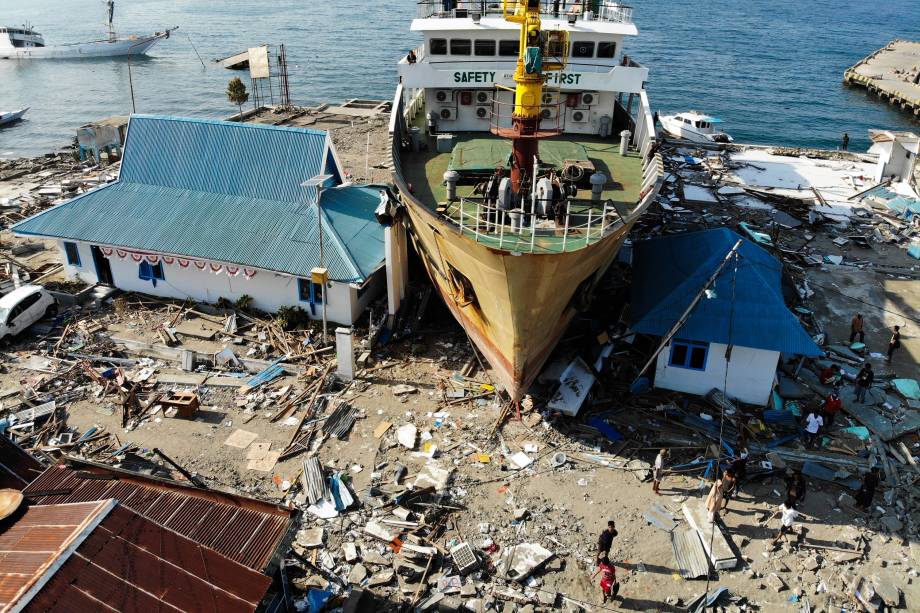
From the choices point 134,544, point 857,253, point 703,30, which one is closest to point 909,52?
point 703,30

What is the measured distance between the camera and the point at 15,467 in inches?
460

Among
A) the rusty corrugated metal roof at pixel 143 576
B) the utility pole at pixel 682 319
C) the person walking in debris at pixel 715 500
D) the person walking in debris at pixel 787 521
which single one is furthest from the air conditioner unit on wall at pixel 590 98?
the rusty corrugated metal roof at pixel 143 576

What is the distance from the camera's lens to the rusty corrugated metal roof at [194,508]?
9578 millimetres

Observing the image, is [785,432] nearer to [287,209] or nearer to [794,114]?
[287,209]

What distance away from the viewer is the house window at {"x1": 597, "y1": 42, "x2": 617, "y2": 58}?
21531mm

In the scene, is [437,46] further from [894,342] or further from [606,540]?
[894,342]

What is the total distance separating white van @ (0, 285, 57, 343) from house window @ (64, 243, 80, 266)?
73.4 inches

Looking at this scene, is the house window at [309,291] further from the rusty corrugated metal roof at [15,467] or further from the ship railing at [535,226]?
the rusty corrugated metal roof at [15,467]

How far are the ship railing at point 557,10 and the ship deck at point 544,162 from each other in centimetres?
418

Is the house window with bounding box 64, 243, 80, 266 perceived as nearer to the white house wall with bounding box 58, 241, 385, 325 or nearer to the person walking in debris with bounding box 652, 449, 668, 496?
the white house wall with bounding box 58, 241, 385, 325

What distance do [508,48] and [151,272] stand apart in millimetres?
14510

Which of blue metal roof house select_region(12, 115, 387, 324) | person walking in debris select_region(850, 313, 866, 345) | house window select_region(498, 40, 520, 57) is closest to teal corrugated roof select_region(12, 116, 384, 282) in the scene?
blue metal roof house select_region(12, 115, 387, 324)

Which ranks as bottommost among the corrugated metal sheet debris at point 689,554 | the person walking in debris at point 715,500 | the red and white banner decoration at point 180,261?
the corrugated metal sheet debris at point 689,554

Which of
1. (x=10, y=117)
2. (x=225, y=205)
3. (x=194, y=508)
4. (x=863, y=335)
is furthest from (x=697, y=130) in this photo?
(x=10, y=117)
